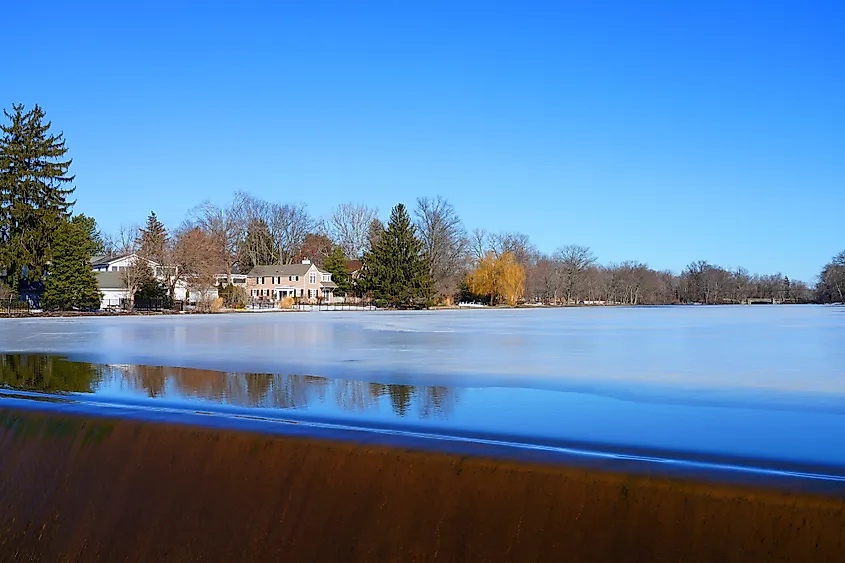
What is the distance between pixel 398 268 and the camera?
66.9 metres

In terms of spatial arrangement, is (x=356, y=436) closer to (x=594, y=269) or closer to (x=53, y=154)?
(x=53, y=154)

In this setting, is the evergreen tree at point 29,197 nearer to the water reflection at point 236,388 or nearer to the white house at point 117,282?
the white house at point 117,282

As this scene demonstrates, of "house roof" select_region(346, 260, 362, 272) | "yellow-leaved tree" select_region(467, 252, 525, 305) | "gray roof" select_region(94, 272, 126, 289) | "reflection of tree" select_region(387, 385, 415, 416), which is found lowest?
"reflection of tree" select_region(387, 385, 415, 416)

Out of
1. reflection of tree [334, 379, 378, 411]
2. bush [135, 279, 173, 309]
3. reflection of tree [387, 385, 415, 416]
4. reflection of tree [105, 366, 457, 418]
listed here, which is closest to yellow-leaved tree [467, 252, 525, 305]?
bush [135, 279, 173, 309]

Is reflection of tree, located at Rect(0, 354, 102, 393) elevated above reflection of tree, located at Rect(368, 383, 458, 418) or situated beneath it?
situated beneath

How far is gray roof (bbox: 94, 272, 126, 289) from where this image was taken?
63469mm

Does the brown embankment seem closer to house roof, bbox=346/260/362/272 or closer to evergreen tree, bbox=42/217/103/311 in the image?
evergreen tree, bbox=42/217/103/311

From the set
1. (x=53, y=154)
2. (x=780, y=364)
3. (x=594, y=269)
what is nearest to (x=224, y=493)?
(x=780, y=364)

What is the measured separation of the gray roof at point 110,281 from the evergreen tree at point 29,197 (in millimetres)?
11594

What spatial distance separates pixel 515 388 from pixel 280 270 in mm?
80640

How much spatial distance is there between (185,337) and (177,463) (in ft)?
52.6

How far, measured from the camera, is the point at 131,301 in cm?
5241

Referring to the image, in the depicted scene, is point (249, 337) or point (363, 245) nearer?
point (249, 337)

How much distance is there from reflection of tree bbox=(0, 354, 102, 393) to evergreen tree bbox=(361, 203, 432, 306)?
52357 mm
